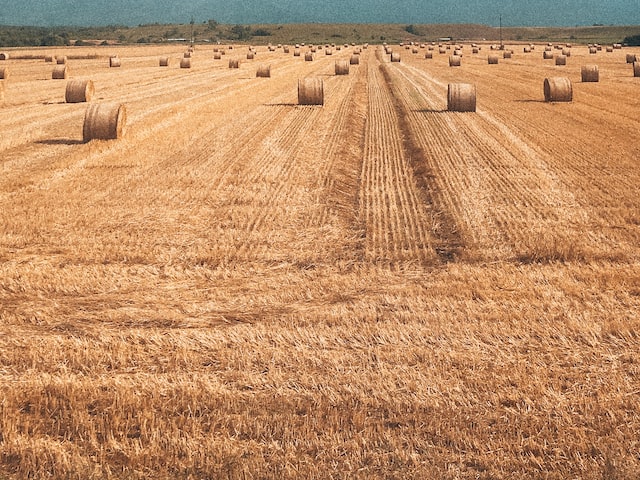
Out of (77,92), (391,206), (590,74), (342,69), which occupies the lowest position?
(391,206)

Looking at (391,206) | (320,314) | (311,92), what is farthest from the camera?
(311,92)

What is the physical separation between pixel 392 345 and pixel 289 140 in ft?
43.0

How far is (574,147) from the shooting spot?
60.1 feet

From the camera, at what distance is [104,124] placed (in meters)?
19.5

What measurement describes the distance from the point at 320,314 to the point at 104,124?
13.5m

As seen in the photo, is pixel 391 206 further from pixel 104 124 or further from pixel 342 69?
pixel 342 69

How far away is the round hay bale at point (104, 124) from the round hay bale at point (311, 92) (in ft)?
29.5

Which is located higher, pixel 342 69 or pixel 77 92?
pixel 342 69

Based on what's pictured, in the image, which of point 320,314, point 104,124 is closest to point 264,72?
point 104,124

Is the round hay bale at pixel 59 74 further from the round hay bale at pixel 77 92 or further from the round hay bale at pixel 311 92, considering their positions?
the round hay bale at pixel 311 92

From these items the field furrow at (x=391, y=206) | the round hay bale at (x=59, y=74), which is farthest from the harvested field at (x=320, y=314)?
the round hay bale at (x=59, y=74)

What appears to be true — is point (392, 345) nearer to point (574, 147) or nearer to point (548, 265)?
point (548, 265)

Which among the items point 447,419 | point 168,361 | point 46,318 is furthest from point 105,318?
point 447,419

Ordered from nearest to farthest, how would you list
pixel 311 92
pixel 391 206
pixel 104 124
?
pixel 391 206 → pixel 104 124 → pixel 311 92
